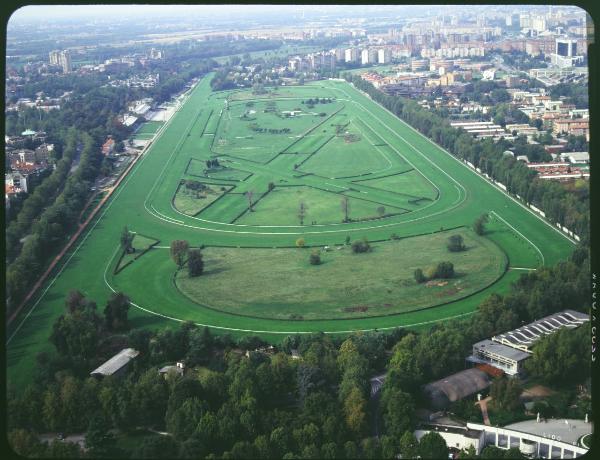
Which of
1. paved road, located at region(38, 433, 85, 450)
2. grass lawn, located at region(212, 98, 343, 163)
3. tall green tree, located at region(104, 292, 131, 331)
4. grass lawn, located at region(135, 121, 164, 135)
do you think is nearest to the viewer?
paved road, located at region(38, 433, 85, 450)

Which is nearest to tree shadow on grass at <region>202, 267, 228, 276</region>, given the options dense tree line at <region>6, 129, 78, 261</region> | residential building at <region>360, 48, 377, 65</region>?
dense tree line at <region>6, 129, 78, 261</region>

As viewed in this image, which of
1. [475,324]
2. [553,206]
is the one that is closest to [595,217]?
[475,324]

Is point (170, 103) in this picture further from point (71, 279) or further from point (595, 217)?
point (595, 217)

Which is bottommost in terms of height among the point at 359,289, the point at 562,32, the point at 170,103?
the point at 359,289

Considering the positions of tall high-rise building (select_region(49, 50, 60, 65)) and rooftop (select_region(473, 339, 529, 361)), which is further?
tall high-rise building (select_region(49, 50, 60, 65))

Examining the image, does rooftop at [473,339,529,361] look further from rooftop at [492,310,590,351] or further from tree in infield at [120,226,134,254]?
tree in infield at [120,226,134,254]

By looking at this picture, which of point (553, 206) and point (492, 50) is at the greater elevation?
point (492, 50)
